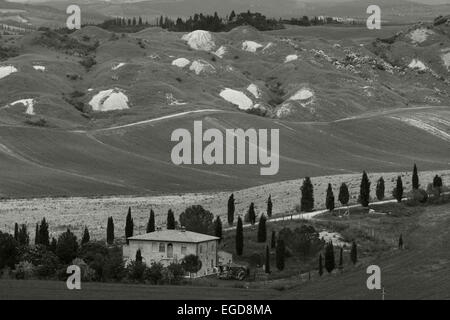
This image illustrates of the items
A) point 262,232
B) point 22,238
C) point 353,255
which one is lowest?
point 353,255

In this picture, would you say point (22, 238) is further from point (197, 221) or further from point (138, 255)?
point (197, 221)

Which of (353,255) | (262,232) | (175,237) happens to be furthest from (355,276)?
(262,232)

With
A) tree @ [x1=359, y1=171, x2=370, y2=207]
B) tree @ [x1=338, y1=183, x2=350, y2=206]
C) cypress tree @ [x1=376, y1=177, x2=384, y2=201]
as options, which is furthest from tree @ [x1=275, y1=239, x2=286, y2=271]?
cypress tree @ [x1=376, y1=177, x2=384, y2=201]

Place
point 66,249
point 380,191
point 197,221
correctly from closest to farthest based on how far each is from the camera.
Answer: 1. point 66,249
2. point 197,221
3. point 380,191

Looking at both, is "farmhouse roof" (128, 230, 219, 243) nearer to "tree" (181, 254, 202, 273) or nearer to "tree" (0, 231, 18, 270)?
"tree" (181, 254, 202, 273)

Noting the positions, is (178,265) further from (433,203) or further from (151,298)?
(433,203)
